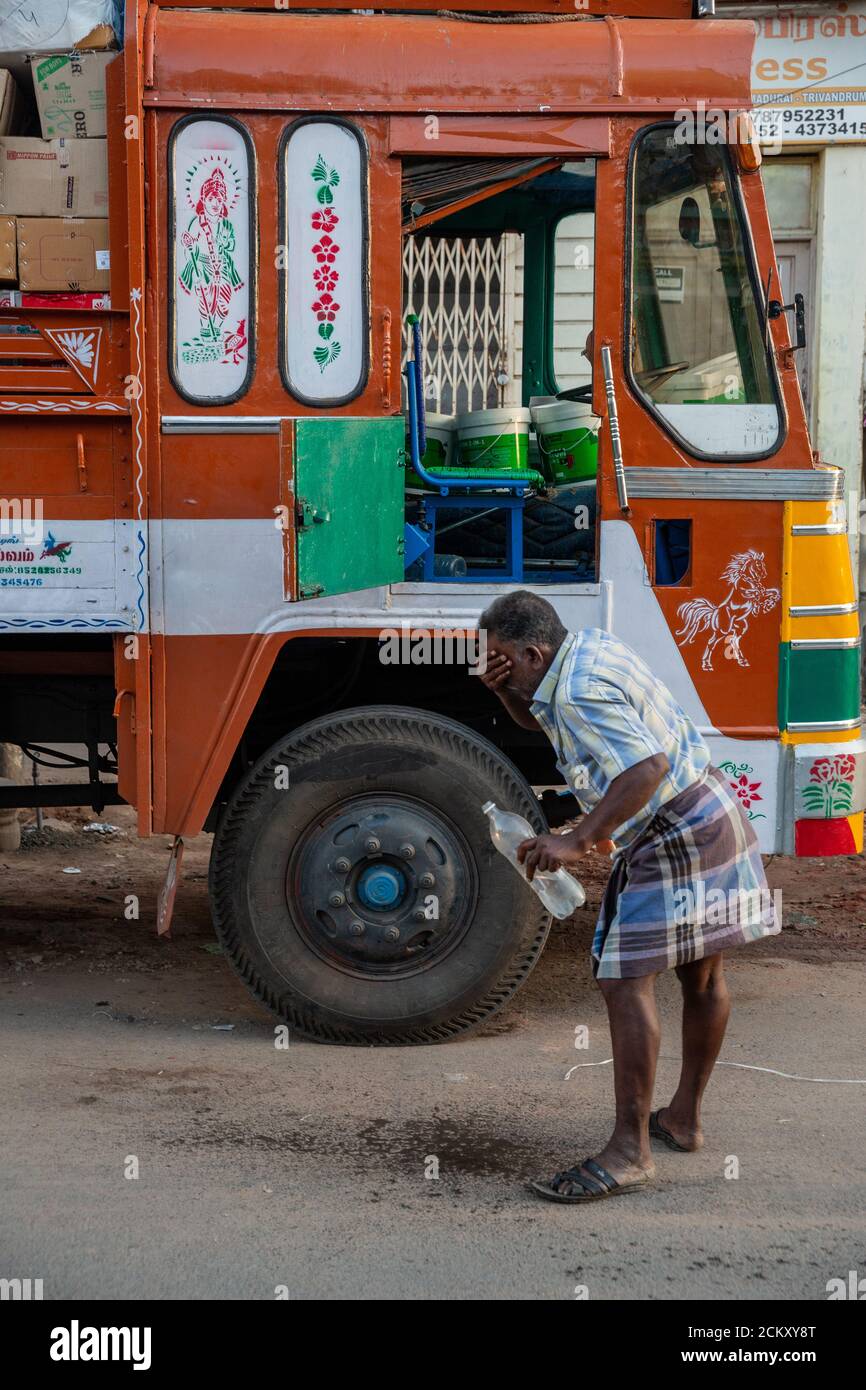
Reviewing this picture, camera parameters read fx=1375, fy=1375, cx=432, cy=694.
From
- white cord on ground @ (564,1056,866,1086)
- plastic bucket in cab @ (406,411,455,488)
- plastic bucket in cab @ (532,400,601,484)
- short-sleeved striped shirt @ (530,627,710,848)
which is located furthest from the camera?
plastic bucket in cab @ (406,411,455,488)

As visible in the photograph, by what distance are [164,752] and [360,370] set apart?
141cm

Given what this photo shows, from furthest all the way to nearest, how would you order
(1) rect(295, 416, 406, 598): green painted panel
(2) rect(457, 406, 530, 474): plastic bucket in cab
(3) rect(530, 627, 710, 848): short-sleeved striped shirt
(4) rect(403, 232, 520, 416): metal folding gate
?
1. (4) rect(403, 232, 520, 416): metal folding gate
2. (2) rect(457, 406, 530, 474): plastic bucket in cab
3. (1) rect(295, 416, 406, 598): green painted panel
4. (3) rect(530, 627, 710, 848): short-sleeved striped shirt

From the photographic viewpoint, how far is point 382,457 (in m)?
4.36

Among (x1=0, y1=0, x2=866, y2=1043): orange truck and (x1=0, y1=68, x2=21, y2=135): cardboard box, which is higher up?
(x1=0, y1=68, x2=21, y2=135): cardboard box

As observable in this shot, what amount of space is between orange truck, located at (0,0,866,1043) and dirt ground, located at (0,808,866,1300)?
386mm

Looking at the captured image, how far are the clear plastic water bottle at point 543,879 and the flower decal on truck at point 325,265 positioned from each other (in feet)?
5.25

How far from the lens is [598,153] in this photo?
4453mm

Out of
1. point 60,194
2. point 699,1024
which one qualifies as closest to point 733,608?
point 699,1024

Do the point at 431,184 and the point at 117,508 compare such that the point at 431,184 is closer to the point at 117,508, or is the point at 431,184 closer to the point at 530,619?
the point at 117,508

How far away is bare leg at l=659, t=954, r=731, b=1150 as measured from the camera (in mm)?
3750

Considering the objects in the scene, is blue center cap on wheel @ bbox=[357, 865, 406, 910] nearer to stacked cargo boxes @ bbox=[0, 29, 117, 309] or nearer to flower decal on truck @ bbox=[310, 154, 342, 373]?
flower decal on truck @ bbox=[310, 154, 342, 373]

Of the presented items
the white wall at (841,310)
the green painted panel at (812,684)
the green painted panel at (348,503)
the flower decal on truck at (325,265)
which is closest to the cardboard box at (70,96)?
the flower decal on truck at (325,265)

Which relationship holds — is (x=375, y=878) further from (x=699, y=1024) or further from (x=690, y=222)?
(x=690, y=222)

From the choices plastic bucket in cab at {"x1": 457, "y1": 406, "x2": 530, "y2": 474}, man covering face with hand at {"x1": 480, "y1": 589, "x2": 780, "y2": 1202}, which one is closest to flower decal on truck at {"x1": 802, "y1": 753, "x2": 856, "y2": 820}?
man covering face with hand at {"x1": 480, "y1": 589, "x2": 780, "y2": 1202}
